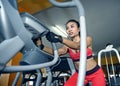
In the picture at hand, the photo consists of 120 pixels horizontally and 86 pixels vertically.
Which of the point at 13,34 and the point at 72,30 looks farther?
the point at 72,30

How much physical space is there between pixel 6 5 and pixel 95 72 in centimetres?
118

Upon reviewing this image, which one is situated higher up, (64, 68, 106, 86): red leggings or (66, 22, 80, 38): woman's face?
(66, 22, 80, 38): woman's face

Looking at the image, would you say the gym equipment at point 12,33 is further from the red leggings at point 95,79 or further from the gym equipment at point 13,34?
the red leggings at point 95,79

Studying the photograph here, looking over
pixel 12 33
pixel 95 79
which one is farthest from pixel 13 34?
pixel 95 79

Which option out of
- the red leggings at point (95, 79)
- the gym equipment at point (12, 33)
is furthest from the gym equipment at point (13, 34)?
the red leggings at point (95, 79)

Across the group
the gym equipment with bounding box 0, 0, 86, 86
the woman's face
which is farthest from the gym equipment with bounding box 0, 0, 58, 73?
the woman's face

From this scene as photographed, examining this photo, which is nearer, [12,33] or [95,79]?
[12,33]

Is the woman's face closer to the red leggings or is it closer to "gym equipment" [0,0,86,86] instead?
the red leggings

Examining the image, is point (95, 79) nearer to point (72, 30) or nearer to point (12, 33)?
point (72, 30)

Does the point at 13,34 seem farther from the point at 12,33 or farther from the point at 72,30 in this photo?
the point at 72,30

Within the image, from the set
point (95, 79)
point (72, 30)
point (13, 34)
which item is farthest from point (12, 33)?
point (95, 79)

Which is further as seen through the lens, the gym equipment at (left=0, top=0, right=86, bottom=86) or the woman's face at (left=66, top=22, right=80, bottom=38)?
the woman's face at (left=66, top=22, right=80, bottom=38)

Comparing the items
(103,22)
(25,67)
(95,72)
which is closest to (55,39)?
(25,67)

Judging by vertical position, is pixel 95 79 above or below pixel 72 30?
below
